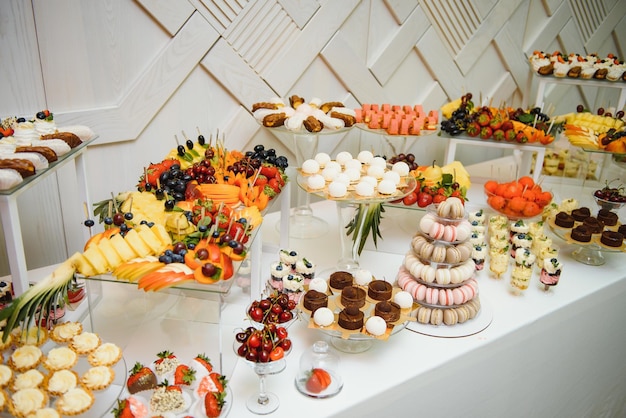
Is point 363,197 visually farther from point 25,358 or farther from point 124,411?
point 25,358

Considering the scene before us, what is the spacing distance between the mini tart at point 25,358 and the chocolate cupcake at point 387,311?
102 cm

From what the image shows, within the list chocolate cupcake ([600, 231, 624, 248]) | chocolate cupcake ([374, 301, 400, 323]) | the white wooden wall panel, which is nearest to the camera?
chocolate cupcake ([374, 301, 400, 323])

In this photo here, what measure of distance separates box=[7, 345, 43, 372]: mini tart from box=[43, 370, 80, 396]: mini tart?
0.06 meters

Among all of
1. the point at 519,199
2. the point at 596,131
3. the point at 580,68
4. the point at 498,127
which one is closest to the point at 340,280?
the point at 519,199

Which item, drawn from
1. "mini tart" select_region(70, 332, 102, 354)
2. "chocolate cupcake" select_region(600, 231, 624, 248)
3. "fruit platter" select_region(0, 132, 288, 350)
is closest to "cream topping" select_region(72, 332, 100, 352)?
"mini tart" select_region(70, 332, 102, 354)

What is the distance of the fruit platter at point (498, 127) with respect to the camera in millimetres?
2932

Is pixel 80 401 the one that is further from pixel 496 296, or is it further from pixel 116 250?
pixel 496 296

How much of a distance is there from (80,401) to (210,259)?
492 millimetres

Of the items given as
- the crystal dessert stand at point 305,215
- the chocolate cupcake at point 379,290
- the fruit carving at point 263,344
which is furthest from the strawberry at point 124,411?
the crystal dessert stand at point 305,215

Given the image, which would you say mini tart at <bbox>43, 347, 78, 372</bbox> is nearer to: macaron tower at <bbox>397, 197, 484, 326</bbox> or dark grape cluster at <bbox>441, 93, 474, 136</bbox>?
macaron tower at <bbox>397, 197, 484, 326</bbox>

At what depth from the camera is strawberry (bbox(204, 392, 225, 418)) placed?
58.0 inches

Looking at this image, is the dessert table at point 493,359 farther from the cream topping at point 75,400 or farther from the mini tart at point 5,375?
the mini tart at point 5,375

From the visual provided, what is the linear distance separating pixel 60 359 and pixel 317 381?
736 millimetres

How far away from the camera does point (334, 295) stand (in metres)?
1.94
